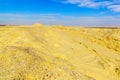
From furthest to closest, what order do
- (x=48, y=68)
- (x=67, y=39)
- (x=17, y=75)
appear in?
1. (x=67, y=39)
2. (x=48, y=68)
3. (x=17, y=75)

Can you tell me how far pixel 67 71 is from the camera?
391 inches

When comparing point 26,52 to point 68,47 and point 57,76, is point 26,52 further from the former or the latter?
point 68,47

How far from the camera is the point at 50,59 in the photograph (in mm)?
11297

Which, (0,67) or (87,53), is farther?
(87,53)

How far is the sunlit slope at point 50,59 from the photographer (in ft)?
30.3

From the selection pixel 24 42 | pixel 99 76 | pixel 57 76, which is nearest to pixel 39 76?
pixel 57 76

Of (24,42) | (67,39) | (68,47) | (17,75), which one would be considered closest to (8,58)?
(17,75)

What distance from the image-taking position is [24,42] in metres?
14.9

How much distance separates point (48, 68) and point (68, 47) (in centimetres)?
781

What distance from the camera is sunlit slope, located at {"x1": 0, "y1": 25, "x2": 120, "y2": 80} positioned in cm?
923

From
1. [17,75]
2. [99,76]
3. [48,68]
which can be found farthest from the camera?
[99,76]

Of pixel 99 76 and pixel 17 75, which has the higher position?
pixel 17 75

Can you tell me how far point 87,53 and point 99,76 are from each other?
12.8 ft

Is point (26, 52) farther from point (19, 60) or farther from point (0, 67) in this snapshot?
point (0, 67)
